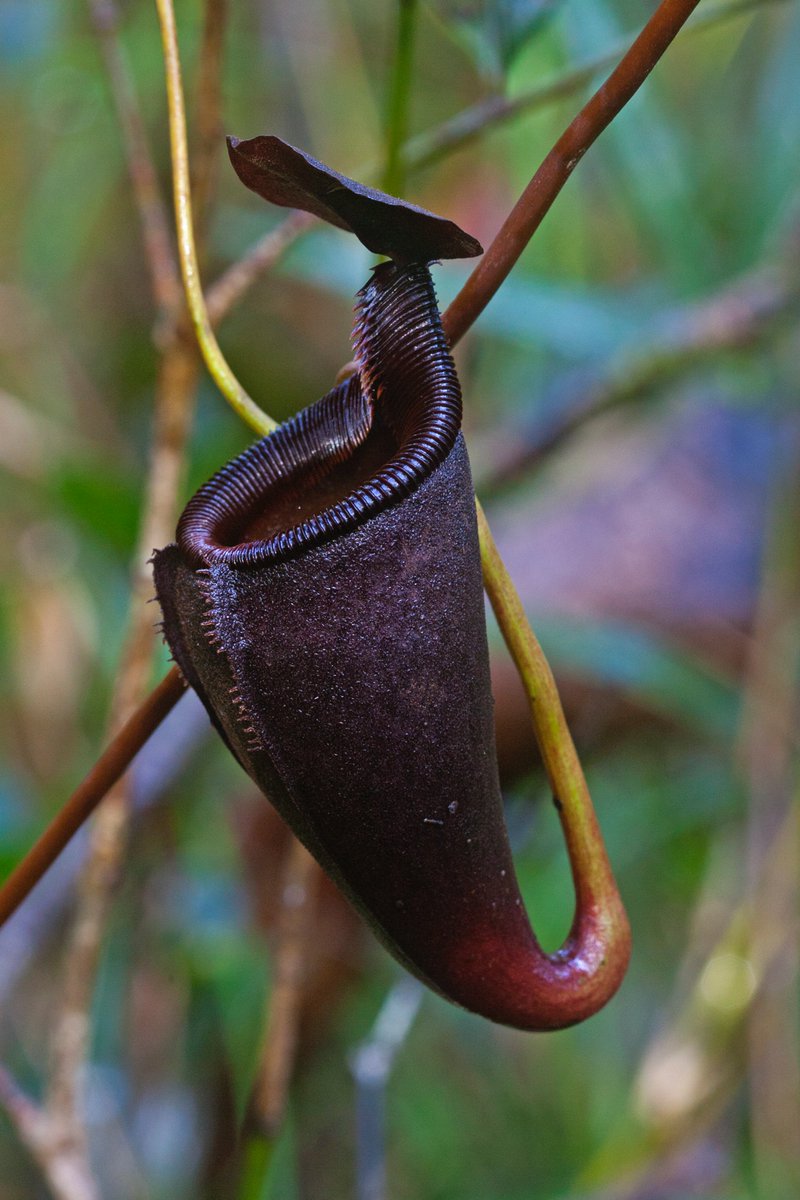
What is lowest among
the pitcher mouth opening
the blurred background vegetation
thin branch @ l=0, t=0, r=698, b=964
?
the blurred background vegetation

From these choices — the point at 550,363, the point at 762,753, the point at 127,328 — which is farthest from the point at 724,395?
the point at 127,328

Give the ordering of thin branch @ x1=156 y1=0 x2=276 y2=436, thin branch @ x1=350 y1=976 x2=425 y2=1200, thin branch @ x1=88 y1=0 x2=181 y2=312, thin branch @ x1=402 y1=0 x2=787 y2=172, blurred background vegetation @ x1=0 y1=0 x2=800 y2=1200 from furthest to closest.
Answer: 1. blurred background vegetation @ x1=0 y1=0 x2=800 y2=1200
2. thin branch @ x1=350 y1=976 x2=425 y2=1200
3. thin branch @ x1=88 y1=0 x2=181 y2=312
4. thin branch @ x1=402 y1=0 x2=787 y2=172
5. thin branch @ x1=156 y1=0 x2=276 y2=436

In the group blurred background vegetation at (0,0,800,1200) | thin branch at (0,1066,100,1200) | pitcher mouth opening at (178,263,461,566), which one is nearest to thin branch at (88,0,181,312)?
blurred background vegetation at (0,0,800,1200)

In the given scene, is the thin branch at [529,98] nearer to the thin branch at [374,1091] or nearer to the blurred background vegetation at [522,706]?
the blurred background vegetation at [522,706]

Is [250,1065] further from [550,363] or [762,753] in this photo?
[550,363]

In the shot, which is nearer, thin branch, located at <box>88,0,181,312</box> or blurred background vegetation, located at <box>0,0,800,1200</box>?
thin branch, located at <box>88,0,181,312</box>

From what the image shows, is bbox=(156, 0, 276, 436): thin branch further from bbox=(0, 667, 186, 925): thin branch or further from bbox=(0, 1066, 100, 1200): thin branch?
bbox=(0, 1066, 100, 1200): thin branch

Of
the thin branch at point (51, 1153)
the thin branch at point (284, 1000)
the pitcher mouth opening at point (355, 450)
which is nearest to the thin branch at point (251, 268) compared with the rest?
the pitcher mouth opening at point (355, 450)
